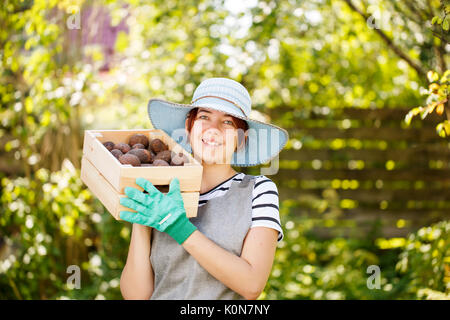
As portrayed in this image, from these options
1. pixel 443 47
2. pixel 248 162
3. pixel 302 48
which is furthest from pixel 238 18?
pixel 248 162

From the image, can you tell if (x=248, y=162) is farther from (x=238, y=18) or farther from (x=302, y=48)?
(x=302, y=48)

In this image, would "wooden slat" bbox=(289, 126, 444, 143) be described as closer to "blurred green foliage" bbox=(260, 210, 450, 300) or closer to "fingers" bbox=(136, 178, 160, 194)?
"blurred green foliage" bbox=(260, 210, 450, 300)

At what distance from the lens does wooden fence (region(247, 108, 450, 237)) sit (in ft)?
14.8

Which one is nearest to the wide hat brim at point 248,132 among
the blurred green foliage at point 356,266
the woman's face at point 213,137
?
the woman's face at point 213,137

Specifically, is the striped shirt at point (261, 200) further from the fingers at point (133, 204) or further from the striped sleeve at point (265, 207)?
the fingers at point (133, 204)

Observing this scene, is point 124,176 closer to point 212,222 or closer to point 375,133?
point 212,222

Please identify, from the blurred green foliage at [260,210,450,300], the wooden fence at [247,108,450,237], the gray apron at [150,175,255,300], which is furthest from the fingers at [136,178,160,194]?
the wooden fence at [247,108,450,237]

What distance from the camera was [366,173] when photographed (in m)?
4.59

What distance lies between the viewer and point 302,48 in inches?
143

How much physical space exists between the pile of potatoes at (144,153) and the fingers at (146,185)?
0.11 metres

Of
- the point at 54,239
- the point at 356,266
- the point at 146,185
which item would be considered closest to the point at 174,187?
the point at 146,185

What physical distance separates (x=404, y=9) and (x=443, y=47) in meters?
0.39

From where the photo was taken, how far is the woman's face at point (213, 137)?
1.69 meters

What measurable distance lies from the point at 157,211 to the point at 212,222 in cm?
22
